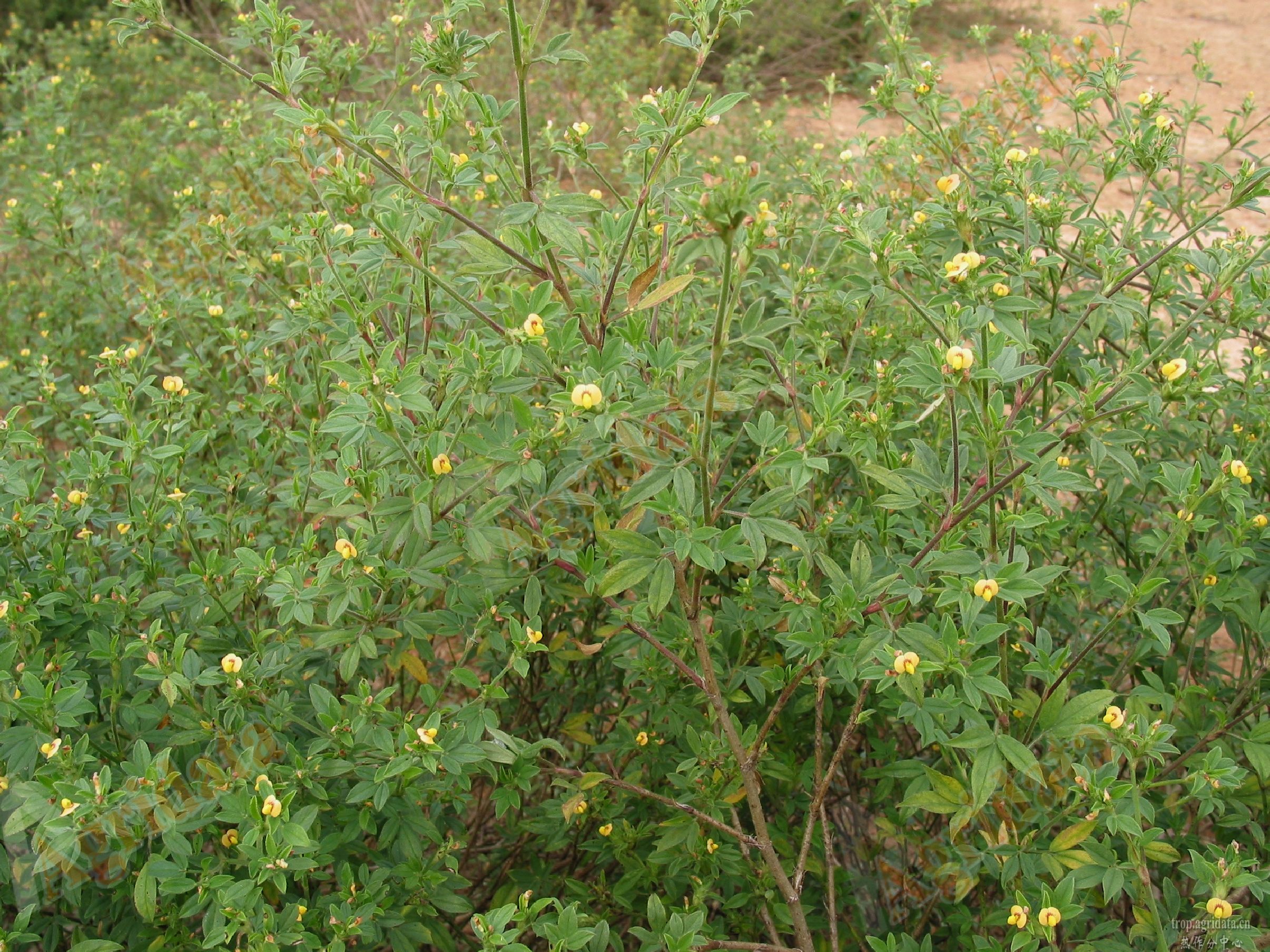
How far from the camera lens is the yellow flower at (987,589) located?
1.45 meters

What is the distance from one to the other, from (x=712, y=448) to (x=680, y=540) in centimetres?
27

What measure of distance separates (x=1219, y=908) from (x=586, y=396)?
126cm

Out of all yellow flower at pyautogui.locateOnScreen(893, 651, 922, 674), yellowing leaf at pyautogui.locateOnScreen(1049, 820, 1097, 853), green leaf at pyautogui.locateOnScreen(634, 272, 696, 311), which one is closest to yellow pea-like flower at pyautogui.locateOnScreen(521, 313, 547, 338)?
green leaf at pyautogui.locateOnScreen(634, 272, 696, 311)

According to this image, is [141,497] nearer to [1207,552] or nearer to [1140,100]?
[1207,552]

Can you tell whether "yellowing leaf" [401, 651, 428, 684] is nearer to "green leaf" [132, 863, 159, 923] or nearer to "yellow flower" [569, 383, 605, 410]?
"green leaf" [132, 863, 159, 923]

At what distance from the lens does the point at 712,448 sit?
1.72 meters

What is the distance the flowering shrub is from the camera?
1.57m

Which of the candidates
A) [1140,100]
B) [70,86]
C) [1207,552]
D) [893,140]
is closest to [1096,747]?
[1207,552]

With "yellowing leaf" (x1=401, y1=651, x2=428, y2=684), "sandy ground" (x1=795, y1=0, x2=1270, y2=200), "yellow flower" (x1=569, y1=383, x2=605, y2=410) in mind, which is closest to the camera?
"yellow flower" (x1=569, y1=383, x2=605, y2=410)

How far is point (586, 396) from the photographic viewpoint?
4.67 ft

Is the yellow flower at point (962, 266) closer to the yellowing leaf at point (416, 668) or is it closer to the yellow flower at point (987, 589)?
the yellow flower at point (987, 589)

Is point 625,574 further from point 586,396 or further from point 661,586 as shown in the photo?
point 586,396

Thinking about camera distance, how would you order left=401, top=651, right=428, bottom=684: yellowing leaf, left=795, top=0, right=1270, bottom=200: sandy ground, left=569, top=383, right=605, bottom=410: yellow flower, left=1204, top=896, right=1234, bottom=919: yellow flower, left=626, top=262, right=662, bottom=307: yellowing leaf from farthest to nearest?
left=795, top=0, right=1270, bottom=200: sandy ground, left=401, top=651, right=428, bottom=684: yellowing leaf, left=626, top=262, right=662, bottom=307: yellowing leaf, left=1204, top=896, right=1234, bottom=919: yellow flower, left=569, top=383, right=605, bottom=410: yellow flower

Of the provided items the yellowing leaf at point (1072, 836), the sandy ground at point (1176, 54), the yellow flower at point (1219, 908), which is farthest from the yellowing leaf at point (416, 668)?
A: the sandy ground at point (1176, 54)
